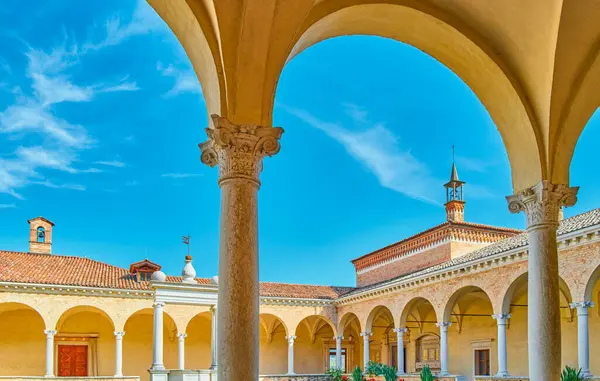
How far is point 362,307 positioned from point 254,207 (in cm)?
2442

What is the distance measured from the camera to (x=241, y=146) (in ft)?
16.0

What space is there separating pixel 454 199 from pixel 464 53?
1042 inches

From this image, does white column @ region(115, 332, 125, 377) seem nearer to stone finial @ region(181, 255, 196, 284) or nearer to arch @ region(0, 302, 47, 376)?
arch @ region(0, 302, 47, 376)

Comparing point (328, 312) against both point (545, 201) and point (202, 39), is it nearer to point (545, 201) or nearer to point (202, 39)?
point (545, 201)

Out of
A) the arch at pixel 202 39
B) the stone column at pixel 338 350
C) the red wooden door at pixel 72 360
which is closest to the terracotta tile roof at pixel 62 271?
the red wooden door at pixel 72 360

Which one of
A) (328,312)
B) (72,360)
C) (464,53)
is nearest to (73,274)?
(72,360)

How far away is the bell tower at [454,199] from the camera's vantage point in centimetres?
3188

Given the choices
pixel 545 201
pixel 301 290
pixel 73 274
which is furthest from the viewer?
pixel 301 290

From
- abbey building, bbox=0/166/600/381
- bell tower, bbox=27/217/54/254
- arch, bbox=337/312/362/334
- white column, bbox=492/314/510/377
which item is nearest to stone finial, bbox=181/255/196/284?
abbey building, bbox=0/166/600/381

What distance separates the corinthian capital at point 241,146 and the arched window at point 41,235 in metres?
28.4

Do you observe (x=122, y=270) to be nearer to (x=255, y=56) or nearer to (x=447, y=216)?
(x=447, y=216)

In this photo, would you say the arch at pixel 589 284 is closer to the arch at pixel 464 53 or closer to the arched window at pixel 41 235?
the arch at pixel 464 53

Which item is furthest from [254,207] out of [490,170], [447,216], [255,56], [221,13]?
[490,170]

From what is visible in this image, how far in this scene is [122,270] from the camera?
29.4 metres
